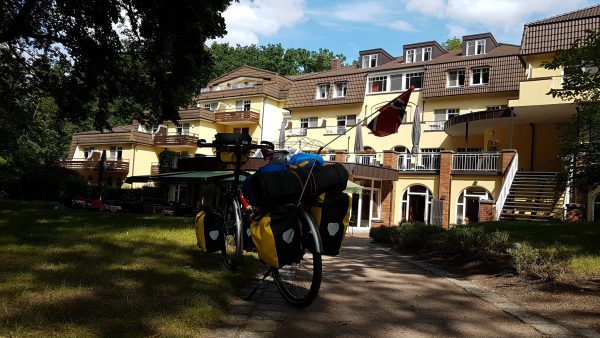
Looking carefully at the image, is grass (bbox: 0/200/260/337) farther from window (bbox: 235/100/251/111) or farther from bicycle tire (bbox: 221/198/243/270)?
window (bbox: 235/100/251/111)

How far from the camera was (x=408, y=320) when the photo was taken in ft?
13.9

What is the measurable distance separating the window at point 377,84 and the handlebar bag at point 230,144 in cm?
3183

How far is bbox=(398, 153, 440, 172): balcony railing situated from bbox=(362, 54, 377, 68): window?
575 inches

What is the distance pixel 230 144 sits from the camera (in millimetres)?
5398

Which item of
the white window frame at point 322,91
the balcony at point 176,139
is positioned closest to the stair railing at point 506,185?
the white window frame at point 322,91

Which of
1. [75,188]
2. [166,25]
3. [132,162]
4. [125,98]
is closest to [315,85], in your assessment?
[75,188]

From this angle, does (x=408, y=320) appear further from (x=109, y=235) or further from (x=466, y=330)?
(x=109, y=235)

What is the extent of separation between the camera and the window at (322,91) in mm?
39469

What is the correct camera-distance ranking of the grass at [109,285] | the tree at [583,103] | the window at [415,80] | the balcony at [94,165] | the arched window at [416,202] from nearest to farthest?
the grass at [109,285] < the tree at [583,103] < the arched window at [416,202] < the window at [415,80] < the balcony at [94,165]

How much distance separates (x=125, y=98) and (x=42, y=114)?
36907 mm

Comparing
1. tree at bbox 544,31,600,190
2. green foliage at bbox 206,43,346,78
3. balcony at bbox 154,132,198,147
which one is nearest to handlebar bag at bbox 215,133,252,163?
tree at bbox 544,31,600,190

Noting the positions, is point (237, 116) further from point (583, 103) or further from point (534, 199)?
point (583, 103)

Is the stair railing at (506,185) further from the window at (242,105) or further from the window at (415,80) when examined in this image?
the window at (242,105)

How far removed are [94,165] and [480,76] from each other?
3980cm
